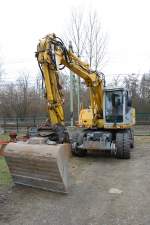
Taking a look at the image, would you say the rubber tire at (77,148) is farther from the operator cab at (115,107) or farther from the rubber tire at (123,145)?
the rubber tire at (123,145)

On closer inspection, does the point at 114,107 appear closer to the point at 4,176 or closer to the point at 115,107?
the point at 115,107

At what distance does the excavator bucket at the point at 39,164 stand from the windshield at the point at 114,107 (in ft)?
16.9

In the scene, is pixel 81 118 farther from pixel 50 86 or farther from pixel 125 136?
pixel 50 86

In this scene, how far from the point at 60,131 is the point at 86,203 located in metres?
3.64

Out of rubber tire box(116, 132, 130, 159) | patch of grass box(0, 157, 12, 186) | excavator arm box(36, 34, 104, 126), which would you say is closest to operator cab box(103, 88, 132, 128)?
rubber tire box(116, 132, 130, 159)

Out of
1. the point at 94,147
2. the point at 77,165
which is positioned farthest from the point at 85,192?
the point at 94,147

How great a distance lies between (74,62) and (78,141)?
9.19 ft

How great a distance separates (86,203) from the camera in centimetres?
572

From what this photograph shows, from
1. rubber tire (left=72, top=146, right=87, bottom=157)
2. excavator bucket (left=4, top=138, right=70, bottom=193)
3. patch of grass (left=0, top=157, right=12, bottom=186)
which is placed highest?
excavator bucket (left=4, top=138, right=70, bottom=193)

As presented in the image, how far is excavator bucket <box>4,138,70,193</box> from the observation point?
19.5 ft

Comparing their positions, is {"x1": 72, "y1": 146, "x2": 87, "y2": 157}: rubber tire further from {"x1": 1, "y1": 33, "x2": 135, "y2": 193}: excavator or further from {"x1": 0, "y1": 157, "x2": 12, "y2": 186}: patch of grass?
{"x1": 0, "y1": 157, "x2": 12, "y2": 186}: patch of grass

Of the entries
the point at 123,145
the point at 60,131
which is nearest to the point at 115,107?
the point at 123,145

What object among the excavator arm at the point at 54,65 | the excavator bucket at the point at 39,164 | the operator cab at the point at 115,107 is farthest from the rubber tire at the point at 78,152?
the excavator bucket at the point at 39,164

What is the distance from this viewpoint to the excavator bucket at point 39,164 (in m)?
5.93
